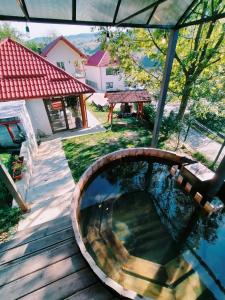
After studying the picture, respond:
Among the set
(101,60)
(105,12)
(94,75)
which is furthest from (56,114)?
(94,75)

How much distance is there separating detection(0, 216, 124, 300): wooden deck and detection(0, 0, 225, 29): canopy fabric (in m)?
4.49

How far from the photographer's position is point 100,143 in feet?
29.4

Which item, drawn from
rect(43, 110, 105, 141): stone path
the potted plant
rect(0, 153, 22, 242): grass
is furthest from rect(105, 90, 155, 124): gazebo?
rect(0, 153, 22, 242): grass

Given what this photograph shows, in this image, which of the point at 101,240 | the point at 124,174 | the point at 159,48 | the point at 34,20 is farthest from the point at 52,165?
the point at 159,48

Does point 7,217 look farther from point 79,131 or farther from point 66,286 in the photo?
point 79,131

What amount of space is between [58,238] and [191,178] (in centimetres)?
381

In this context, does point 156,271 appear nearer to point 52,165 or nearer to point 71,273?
point 71,273

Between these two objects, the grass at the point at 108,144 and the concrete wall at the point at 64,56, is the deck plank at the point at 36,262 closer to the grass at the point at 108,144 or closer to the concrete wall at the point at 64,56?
the grass at the point at 108,144

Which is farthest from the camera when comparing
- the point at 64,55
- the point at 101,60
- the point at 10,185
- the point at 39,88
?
the point at 101,60

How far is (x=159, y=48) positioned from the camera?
7.61m

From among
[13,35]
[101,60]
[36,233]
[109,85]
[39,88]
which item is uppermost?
[13,35]

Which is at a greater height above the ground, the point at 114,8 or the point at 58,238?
the point at 114,8

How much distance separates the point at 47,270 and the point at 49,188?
12.6 feet

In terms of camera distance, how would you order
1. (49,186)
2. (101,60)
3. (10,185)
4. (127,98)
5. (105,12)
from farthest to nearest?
(101,60), (127,98), (49,186), (10,185), (105,12)
